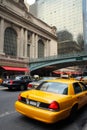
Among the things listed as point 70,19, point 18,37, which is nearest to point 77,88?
point 18,37

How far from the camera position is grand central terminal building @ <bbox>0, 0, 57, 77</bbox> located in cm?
4221

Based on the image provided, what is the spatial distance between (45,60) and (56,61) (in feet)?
9.65

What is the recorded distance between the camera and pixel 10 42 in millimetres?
46938

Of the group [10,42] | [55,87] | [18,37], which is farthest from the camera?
[18,37]

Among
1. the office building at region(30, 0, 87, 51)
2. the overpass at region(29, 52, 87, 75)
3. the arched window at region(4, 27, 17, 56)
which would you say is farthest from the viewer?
the office building at region(30, 0, 87, 51)

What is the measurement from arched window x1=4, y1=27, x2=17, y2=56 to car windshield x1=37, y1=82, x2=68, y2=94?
3881 cm

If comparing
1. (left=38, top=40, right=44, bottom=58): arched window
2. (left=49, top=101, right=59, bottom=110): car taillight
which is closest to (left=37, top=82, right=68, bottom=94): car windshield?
(left=49, top=101, right=59, bottom=110): car taillight

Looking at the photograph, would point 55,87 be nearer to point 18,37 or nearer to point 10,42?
point 10,42

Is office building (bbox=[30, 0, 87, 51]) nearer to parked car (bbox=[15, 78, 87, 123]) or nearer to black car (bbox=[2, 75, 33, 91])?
black car (bbox=[2, 75, 33, 91])

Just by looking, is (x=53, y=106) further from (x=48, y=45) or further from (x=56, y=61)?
(x=48, y=45)

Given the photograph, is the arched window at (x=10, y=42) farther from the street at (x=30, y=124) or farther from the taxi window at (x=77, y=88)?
the street at (x=30, y=124)

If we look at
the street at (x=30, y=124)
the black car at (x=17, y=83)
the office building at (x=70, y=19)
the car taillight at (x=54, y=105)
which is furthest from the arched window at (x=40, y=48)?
the car taillight at (x=54, y=105)

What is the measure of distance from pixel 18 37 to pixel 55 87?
4376cm

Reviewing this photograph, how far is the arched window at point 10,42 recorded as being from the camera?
45394 mm
